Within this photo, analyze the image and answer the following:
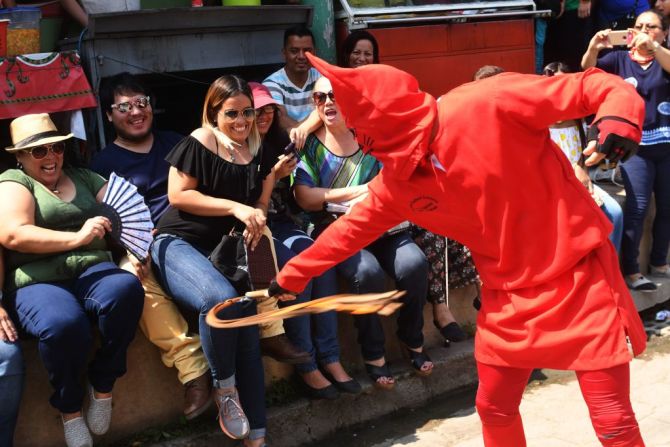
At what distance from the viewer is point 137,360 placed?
4.35 meters

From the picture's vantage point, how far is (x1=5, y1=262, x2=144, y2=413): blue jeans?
3.81m

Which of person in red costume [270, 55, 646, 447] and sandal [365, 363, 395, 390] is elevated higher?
person in red costume [270, 55, 646, 447]

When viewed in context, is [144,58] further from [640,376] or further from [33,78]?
[640,376]

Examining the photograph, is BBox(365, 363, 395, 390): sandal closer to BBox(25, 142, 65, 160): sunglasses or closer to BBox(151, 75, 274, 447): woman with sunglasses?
BBox(151, 75, 274, 447): woman with sunglasses

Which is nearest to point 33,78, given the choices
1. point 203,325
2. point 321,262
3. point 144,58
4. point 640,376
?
point 144,58

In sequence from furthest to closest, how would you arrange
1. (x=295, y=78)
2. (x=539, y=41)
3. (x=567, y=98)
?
(x=539, y=41), (x=295, y=78), (x=567, y=98)

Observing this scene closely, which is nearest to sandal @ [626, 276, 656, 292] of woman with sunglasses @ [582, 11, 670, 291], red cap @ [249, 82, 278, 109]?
woman with sunglasses @ [582, 11, 670, 291]

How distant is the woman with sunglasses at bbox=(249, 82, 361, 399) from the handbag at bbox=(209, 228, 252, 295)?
319 mm

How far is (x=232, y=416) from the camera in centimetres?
416

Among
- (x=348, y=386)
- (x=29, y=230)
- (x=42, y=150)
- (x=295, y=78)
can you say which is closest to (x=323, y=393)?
(x=348, y=386)

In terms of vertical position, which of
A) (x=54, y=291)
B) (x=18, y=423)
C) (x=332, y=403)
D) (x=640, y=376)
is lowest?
(x=640, y=376)

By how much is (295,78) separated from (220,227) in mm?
1619

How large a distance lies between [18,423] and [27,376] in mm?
224

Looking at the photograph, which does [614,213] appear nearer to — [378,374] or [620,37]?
[620,37]
